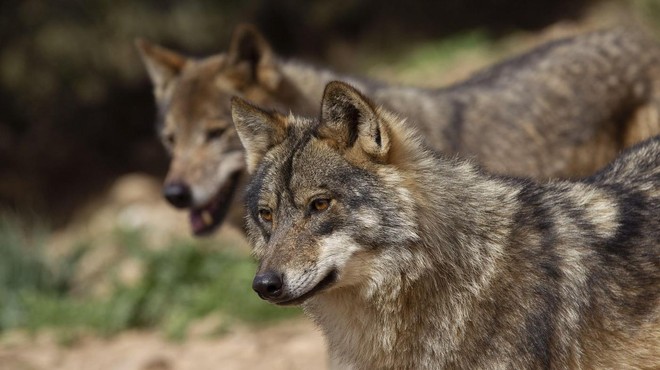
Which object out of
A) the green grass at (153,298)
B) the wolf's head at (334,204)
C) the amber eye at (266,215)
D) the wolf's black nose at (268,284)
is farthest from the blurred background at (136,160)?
the wolf's black nose at (268,284)

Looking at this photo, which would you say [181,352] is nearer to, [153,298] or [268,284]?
[153,298]

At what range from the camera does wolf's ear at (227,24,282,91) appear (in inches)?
283

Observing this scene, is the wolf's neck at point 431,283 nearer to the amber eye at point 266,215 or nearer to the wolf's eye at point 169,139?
the amber eye at point 266,215

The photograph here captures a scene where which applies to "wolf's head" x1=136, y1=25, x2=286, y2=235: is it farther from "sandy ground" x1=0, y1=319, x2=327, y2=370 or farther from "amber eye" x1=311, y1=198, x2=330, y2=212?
"amber eye" x1=311, y1=198, x2=330, y2=212

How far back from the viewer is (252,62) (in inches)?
285

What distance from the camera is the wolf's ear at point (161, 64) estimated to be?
754cm

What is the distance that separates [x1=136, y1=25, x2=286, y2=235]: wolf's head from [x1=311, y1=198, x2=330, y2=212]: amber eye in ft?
10.5

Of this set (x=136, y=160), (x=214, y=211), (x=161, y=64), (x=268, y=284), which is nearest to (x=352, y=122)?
(x=268, y=284)

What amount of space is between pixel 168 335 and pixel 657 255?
521 cm

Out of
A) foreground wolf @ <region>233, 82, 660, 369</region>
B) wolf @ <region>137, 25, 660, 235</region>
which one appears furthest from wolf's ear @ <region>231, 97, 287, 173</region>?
wolf @ <region>137, 25, 660, 235</region>

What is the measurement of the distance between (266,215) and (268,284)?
0.45 m

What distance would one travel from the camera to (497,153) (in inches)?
285

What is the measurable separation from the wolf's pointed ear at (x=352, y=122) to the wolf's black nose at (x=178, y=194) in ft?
10.7

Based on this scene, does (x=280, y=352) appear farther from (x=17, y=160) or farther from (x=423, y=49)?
(x=17, y=160)
